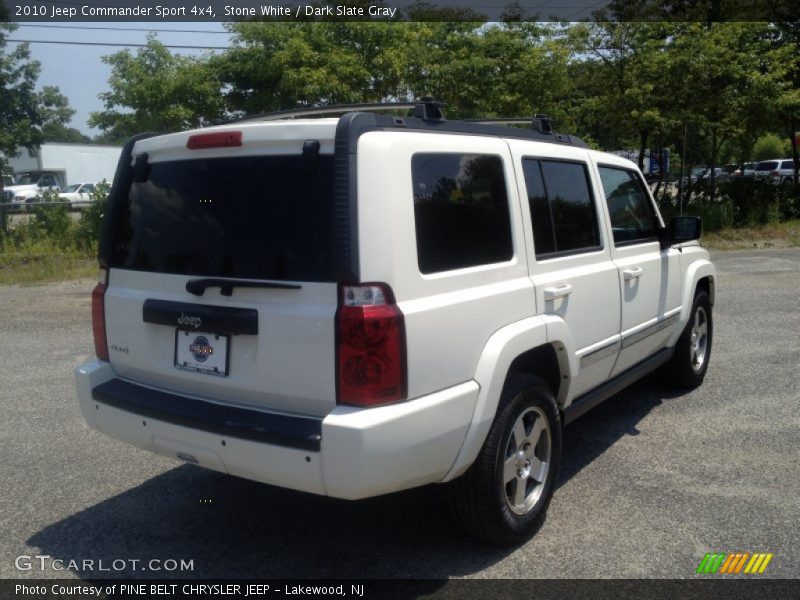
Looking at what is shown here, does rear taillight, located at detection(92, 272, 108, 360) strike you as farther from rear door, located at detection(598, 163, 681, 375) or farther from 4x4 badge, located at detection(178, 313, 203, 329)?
rear door, located at detection(598, 163, 681, 375)

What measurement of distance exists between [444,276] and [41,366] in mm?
5721

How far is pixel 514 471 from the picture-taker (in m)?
3.58

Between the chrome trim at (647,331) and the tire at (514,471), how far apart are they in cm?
109

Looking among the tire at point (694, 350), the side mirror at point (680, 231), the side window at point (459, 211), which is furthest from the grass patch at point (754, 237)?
the side window at point (459, 211)

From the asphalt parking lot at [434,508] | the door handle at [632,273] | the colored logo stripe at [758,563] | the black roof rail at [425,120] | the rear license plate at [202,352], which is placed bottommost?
the colored logo stripe at [758,563]

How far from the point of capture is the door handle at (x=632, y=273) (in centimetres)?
462

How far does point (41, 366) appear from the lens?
291 inches

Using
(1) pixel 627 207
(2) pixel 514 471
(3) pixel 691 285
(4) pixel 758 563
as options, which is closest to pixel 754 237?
(3) pixel 691 285

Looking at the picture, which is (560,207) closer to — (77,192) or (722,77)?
(722,77)

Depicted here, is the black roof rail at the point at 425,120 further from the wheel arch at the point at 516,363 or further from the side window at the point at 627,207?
the wheel arch at the point at 516,363

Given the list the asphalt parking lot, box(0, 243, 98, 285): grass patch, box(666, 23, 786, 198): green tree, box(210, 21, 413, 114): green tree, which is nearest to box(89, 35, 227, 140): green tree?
box(210, 21, 413, 114): green tree

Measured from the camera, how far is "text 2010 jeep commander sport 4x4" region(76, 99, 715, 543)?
2902mm

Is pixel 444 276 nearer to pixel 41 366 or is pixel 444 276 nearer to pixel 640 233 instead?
pixel 640 233

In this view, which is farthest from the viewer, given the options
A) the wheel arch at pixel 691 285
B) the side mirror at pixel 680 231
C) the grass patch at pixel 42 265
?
the grass patch at pixel 42 265
